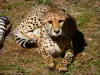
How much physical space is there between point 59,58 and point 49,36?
42 centimetres

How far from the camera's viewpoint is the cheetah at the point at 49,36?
5.59 m

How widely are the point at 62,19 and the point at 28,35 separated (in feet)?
4.72

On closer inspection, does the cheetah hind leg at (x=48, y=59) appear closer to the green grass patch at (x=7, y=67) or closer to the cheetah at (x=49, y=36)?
the cheetah at (x=49, y=36)

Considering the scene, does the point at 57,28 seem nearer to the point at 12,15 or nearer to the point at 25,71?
the point at 25,71

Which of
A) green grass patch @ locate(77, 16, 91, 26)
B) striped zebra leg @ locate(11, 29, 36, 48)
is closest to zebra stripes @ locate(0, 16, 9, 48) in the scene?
striped zebra leg @ locate(11, 29, 36, 48)

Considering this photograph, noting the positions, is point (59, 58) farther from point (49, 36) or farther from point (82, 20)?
point (82, 20)

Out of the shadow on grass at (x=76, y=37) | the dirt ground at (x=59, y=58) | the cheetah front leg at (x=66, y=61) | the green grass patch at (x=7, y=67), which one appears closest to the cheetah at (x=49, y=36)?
the cheetah front leg at (x=66, y=61)

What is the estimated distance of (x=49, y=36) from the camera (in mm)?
5965

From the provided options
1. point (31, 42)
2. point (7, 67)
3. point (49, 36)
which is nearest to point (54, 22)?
point (49, 36)

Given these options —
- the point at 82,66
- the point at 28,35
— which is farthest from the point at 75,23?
the point at 82,66

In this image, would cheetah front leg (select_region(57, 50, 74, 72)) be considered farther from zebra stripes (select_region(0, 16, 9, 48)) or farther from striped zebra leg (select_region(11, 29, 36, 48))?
zebra stripes (select_region(0, 16, 9, 48))

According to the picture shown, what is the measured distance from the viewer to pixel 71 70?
5.64 meters

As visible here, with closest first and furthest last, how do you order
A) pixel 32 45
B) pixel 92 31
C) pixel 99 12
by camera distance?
pixel 32 45 < pixel 92 31 < pixel 99 12

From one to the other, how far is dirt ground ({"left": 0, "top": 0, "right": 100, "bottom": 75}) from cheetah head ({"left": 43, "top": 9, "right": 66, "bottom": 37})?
62cm
